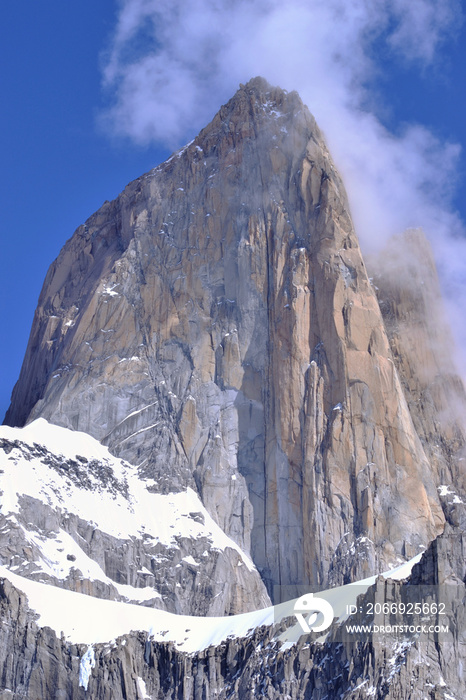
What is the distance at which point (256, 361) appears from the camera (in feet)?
541

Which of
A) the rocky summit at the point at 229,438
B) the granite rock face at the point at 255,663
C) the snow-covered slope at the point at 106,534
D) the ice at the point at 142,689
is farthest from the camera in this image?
the snow-covered slope at the point at 106,534

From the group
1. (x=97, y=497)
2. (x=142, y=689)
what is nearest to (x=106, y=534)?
(x=97, y=497)

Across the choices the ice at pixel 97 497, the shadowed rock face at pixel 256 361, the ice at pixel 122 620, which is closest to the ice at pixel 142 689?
the ice at pixel 122 620

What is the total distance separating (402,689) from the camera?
111 meters

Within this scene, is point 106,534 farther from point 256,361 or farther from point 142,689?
point 256,361

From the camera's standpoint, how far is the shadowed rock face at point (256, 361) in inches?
5940

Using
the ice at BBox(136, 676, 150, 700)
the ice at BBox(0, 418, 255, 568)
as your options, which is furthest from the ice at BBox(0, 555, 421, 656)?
the ice at BBox(0, 418, 255, 568)

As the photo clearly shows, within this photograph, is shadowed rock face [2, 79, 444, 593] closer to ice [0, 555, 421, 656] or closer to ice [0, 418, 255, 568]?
ice [0, 418, 255, 568]

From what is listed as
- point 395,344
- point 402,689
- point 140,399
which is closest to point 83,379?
point 140,399

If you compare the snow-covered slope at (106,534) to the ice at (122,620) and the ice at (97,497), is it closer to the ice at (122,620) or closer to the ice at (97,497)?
the ice at (97,497)

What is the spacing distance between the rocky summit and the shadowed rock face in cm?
26

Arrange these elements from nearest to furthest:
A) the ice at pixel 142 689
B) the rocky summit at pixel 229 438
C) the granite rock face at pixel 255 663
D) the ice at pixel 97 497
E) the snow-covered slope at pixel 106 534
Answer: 1. the granite rock face at pixel 255 663
2. the ice at pixel 142 689
3. the rocky summit at pixel 229 438
4. the snow-covered slope at pixel 106 534
5. the ice at pixel 97 497

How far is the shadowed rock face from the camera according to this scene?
495ft

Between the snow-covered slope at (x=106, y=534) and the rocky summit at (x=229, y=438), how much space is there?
0.25 metres
